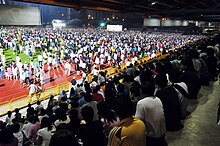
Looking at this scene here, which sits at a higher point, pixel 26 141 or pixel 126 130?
pixel 126 130

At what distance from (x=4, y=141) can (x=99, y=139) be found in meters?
2.65

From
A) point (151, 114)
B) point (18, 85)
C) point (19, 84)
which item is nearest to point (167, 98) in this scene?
point (151, 114)

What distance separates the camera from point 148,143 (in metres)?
3.08

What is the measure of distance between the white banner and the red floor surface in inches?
277

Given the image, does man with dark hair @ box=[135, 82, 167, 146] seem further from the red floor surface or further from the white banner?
the red floor surface

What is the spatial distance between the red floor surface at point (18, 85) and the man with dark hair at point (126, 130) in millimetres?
12808

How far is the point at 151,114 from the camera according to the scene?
2785 mm

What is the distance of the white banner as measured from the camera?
302 inches

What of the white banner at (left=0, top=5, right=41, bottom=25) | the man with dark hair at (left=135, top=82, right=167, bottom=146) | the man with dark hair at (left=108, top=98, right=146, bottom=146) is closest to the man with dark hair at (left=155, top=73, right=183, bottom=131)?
the man with dark hair at (left=135, top=82, right=167, bottom=146)

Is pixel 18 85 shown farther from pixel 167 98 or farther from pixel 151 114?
pixel 151 114

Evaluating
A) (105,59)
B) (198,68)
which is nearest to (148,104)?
(198,68)

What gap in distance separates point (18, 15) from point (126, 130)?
7320mm

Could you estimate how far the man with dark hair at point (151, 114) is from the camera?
2752 mm

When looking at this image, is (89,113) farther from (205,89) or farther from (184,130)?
(205,89)
